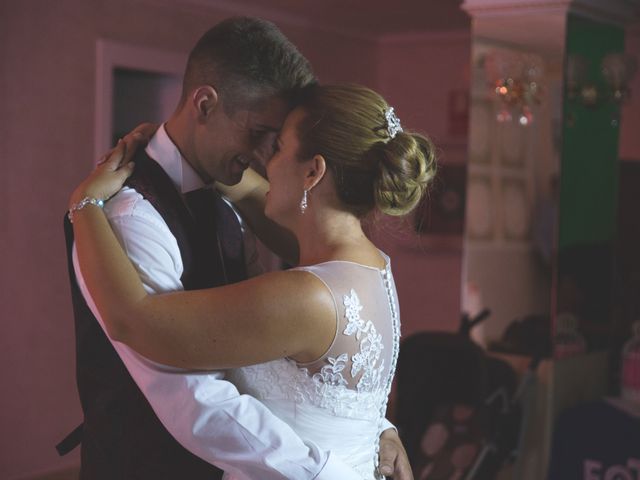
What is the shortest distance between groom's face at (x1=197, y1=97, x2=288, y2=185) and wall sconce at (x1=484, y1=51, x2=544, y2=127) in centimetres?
255

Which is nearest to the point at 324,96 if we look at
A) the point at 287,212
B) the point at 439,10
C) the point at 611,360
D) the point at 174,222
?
the point at 287,212

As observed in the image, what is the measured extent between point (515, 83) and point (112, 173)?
2.81m

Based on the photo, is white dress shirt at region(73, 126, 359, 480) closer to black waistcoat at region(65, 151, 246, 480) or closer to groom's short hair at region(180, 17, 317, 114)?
→ black waistcoat at region(65, 151, 246, 480)

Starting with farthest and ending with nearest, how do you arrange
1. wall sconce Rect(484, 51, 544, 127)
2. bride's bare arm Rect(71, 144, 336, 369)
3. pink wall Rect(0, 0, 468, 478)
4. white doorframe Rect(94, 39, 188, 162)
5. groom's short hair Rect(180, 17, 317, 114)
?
white doorframe Rect(94, 39, 188, 162) → pink wall Rect(0, 0, 468, 478) → wall sconce Rect(484, 51, 544, 127) → groom's short hair Rect(180, 17, 317, 114) → bride's bare arm Rect(71, 144, 336, 369)

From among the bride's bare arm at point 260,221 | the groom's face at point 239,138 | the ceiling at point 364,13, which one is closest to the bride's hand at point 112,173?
the groom's face at point 239,138

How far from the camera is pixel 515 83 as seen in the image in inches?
166

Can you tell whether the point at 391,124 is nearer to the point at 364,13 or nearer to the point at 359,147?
the point at 359,147

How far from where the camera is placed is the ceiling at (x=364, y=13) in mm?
5805

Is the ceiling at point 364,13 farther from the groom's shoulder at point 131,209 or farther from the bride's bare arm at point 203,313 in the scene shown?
the bride's bare arm at point 203,313

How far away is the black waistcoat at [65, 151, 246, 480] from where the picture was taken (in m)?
1.73

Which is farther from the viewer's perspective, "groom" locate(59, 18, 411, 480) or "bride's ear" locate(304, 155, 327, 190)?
"bride's ear" locate(304, 155, 327, 190)

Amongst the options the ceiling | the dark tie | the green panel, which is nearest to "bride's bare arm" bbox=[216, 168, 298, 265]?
the dark tie

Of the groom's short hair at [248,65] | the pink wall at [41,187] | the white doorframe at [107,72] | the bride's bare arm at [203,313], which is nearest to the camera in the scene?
the bride's bare arm at [203,313]

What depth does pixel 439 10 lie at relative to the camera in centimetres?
601
